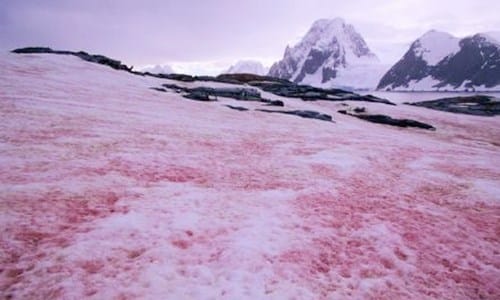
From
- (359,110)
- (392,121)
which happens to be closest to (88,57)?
(359,110)

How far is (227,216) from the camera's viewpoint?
8.51 meters

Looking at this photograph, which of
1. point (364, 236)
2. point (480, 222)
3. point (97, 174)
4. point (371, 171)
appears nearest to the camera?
point (364, 236)

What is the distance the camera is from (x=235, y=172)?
1241cm

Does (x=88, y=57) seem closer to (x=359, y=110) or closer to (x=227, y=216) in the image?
(x=359, y=110)

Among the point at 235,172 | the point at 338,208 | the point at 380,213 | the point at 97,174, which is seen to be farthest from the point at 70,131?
the point at 380,213

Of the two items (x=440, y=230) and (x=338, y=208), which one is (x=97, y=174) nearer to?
(x=338, y=208)

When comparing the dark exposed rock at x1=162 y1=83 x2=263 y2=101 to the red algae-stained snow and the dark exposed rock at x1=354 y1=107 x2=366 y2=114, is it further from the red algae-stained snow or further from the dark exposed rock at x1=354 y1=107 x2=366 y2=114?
the red algae-stained snow

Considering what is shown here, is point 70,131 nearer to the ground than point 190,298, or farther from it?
farther from it

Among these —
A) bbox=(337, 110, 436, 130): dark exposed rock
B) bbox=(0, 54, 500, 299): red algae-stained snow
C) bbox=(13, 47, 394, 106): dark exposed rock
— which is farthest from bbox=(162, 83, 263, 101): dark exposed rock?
bbox=(0, 54, 500, 299): red algae-stained snow

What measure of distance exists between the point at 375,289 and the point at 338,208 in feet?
12.4

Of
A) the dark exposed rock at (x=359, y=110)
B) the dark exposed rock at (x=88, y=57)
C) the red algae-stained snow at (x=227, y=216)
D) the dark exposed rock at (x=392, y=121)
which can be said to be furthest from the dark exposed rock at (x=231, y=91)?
the red algae-stained snow at (x=227, y=216)

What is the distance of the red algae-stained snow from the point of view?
19.2 feet

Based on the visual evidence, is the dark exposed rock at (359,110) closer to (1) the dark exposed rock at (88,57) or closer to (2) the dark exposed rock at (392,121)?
(2) the dark exposed rock at (392,121)

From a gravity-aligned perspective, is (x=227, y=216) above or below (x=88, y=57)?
below
